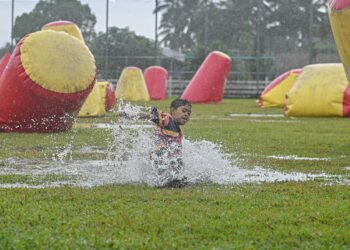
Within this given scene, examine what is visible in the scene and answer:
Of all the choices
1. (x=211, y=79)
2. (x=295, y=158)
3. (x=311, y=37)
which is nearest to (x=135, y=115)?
(x=295, y=158)

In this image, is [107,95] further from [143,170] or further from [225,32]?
[225,32]

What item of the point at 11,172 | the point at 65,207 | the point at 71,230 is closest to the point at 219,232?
the point at 71,230

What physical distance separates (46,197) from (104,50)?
94.1 feet

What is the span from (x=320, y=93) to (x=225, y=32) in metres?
25.1

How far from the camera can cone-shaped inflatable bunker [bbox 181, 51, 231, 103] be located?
89.5 feet

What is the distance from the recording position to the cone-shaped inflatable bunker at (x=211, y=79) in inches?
1073

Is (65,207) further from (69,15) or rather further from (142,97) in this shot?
(69,15)

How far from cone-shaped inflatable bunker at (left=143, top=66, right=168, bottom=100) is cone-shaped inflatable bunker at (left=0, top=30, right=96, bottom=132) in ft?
68.7

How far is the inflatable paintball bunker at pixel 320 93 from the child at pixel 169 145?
37.6ft

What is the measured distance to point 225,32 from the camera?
42.8 meters

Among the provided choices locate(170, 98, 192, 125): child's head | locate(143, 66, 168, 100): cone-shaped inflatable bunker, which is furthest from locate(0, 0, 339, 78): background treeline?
locate(170, 98, 192, 125): child's head

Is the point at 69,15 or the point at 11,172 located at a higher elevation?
the point at 69,15

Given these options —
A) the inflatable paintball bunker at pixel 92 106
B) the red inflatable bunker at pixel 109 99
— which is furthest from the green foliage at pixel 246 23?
the inflatable paintball bunker at pixel 92 106

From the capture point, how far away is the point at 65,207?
5164mm
